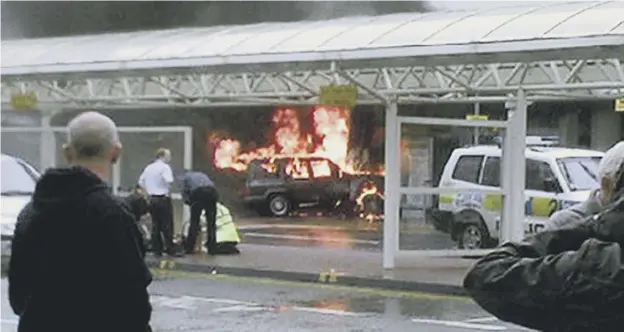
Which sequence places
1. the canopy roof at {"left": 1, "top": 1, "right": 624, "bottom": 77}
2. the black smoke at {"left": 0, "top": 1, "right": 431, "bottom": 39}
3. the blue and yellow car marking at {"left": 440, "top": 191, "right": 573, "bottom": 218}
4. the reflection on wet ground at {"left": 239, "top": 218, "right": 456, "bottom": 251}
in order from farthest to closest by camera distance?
the black smoke at {"left": 0, "top": 1, "right": 431, "bottom": 39}, the blue and yellow car marking at {"left": 440, "top": 191, "right": 573, "bottom": 218}, the reflection on wet ground at {"left": 239, "top": 218, "right": 456, "bottom": 251}, the canopy roof at {"left": 1, "top": 1, "right": 624, "bottom": 77}

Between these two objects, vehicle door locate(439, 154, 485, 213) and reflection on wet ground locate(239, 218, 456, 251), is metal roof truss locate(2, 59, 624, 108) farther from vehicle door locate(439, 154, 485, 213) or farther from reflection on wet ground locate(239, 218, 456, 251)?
reflection on wet ground locate(239, 218, 456, 251)

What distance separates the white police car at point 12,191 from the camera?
16.9 metres

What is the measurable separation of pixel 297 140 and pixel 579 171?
18346 mm

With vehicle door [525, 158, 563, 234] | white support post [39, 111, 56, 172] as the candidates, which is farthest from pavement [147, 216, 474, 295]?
white support post [39, 111, 56, 172]

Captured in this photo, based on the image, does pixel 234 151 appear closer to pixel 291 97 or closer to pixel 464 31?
pixel 291 97

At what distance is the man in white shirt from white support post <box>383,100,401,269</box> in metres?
3.68

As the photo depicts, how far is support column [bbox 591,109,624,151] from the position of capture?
2912cm

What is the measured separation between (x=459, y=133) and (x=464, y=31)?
193cm

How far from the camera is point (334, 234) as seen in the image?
2539 cm

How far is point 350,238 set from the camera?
2425cm

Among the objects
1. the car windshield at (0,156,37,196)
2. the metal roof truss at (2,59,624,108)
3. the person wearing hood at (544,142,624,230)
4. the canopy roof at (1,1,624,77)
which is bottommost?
the car windshield at (0,156,37,196)

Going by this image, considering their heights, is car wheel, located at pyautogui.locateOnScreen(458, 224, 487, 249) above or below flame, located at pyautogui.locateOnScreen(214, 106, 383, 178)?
below

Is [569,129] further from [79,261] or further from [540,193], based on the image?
[79,261]

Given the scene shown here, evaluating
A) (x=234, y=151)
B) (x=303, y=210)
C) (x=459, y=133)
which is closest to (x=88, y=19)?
(x=234, y=151)
